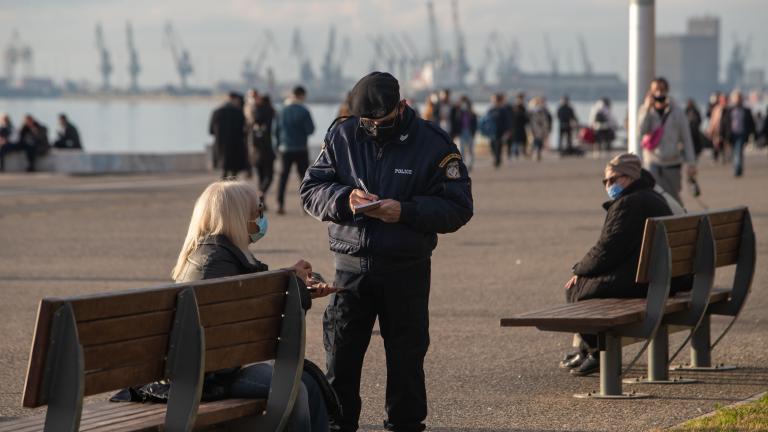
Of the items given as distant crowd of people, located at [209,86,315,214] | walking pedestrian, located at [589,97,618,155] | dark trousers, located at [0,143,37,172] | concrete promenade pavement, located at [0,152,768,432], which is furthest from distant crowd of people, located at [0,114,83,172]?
walking pedestrian, located at [589,97,618,155]

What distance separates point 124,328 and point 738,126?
2363 centimetres

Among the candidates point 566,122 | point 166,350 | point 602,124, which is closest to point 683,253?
point 166,350

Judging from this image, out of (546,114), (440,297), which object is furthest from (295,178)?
(440,297)

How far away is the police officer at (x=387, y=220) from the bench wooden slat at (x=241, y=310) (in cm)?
48

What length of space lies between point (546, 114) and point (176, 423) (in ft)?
104

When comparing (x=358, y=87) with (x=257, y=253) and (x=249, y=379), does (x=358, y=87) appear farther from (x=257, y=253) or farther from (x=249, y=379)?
(x=257, y=253)

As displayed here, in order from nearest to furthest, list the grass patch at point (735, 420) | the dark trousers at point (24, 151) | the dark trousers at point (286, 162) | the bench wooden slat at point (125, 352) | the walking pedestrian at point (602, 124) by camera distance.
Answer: the bench wooden slat at point (125, 352)
the grass patch at point (735, 420)
the dark trousers at point (286, 162)
the dark trousers at point (24, 151)
the walking pedestrian at point (602, 124)

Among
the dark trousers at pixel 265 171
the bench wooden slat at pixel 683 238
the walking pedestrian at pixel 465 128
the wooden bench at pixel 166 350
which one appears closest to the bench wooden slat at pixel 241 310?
the wooden bench at pixel 166 350

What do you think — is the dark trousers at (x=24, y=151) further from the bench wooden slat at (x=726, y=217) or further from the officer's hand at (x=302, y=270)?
the officer's hand at (x=302, y=270)

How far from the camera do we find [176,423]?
15.4ft

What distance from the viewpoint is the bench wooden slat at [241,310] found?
484cm

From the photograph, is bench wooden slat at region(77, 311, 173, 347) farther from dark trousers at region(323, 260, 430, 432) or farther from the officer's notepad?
dark trousers at region(323, 260, 430, 432)

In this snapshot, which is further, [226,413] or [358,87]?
[358,87]

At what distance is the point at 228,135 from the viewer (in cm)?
1958
